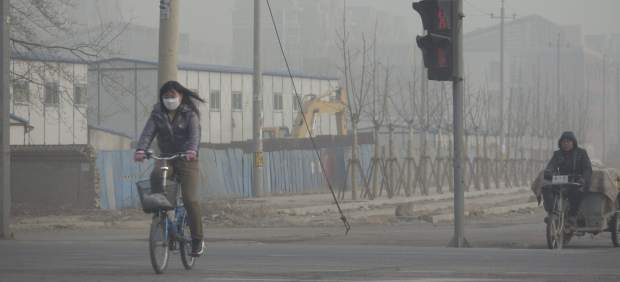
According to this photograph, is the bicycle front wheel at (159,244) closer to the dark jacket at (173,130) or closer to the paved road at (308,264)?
the paved road at (308,264)

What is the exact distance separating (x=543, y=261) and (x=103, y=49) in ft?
61.4

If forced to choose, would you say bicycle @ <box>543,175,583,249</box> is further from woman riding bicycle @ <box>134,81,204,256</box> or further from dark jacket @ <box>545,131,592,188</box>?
woman riding bicycle @ <box>134,81,204,256</box>

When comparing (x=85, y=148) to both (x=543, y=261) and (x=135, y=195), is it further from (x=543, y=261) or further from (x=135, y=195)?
(x=543, y=261)

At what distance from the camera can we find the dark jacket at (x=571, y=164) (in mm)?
16812

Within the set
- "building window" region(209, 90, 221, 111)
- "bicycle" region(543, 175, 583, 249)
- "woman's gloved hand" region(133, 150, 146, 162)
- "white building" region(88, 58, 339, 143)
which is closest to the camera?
"woman's gloved hand" region(133, 150, 146, 162)

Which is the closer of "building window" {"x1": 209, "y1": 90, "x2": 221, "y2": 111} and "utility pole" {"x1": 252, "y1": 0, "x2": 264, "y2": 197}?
"utility pole" {"x1": 252, "y1": 0, "x2": 264, "y2": 197}

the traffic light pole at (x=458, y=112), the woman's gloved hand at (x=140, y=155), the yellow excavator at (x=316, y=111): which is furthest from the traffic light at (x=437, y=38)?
the yellow excavator at (x=316, y=111)

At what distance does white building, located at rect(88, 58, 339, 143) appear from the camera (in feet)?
198

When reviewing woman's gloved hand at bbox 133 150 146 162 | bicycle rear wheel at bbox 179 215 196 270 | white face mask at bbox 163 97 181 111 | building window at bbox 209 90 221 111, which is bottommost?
bicycle rear wheel at bbox 179 215 196 270

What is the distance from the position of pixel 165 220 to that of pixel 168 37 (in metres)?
13.1

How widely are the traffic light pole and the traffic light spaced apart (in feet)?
0.24

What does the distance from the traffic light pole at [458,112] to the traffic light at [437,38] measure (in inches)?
2.8

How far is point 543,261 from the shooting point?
1279 cm

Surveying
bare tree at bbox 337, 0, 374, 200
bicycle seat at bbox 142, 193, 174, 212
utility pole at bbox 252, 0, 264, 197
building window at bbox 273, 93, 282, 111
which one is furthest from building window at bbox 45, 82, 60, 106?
building window at bbox 273, 93, 282, 111
